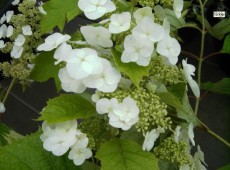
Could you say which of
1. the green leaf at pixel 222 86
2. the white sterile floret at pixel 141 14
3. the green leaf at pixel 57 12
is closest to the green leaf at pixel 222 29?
the green leaf at pixel 222 86

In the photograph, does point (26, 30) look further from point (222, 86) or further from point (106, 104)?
point (222, 86)

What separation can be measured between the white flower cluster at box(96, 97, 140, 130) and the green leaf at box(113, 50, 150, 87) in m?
0.03

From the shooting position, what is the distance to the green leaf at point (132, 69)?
63 centimetres

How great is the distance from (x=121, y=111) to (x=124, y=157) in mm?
97

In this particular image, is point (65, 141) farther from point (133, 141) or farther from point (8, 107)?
point (8, 107)

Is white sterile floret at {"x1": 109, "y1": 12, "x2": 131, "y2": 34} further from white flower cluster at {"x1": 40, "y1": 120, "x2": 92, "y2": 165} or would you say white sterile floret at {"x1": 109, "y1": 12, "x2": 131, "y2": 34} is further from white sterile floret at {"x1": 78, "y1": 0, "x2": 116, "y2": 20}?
white flower cluster at {"x1": 40, "y1": 120, "x2": 92, "y2": 165}

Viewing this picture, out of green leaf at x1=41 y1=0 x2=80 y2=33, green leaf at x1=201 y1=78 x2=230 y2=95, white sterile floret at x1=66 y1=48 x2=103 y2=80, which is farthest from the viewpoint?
green leaf at x1=201 y1=78 x2=230 y2=95

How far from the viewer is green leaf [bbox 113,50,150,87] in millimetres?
626

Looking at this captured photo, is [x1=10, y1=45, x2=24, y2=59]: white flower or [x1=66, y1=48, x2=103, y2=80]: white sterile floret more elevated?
[x1=66, y1=48, x2=103, y2=80]: white sterile floret

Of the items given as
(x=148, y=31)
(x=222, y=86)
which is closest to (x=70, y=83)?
(x=148, y=31)

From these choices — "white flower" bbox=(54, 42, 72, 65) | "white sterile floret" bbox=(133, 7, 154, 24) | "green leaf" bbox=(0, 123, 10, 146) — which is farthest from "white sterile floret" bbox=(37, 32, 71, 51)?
"green leaf" bbox=(0, 123, 10, 146)

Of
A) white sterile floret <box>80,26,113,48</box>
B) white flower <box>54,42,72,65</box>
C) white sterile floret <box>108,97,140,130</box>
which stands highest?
white sterile floret <box>80,26,113,48</box>

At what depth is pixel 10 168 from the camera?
0.71m

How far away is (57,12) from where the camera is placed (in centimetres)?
92
